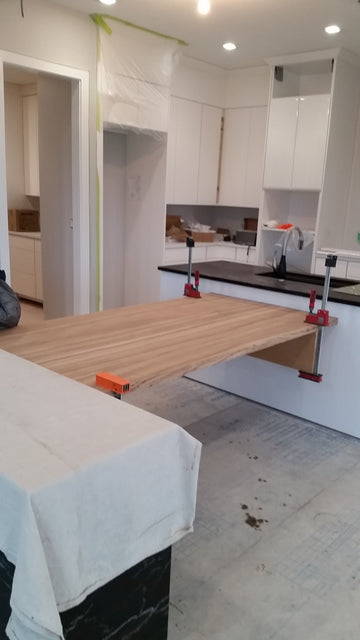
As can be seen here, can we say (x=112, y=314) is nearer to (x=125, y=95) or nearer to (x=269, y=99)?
(x=125, y=95)

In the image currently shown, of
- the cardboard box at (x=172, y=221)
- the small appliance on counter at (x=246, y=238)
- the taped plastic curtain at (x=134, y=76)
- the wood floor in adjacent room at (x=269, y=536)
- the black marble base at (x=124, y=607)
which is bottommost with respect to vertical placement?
the wood floor in adjacent room at (x=269, y=536)

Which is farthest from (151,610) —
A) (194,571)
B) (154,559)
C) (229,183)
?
(229,183)

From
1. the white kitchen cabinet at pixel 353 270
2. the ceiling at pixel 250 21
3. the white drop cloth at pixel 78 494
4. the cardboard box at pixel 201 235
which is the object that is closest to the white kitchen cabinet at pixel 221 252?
the cardboard box at pixel 201 235

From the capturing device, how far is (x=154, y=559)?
1.34 meters

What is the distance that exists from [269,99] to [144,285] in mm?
2299

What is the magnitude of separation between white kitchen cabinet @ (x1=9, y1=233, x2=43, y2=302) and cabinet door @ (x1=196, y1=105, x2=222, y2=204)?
1.90 m

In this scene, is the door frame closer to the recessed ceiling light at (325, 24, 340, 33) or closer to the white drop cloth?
the recessed ceiling light at (325, 24, 340, 33)

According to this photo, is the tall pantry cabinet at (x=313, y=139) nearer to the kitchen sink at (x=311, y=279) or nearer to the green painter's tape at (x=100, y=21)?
the kitchen sink at (x=311, y=279)

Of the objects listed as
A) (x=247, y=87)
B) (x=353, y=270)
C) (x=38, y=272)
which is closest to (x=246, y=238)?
(x=353, y=270)

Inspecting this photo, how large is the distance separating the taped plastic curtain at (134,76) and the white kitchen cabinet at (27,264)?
1.73 metres

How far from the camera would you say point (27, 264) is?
5.61 m

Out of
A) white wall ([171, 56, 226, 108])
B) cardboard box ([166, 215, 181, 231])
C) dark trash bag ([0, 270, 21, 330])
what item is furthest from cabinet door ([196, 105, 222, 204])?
dark trash bag ([0, 270, 21, 330])

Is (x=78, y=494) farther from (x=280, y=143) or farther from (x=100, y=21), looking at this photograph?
(x=280, y=143)

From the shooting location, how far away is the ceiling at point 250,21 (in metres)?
3.65
